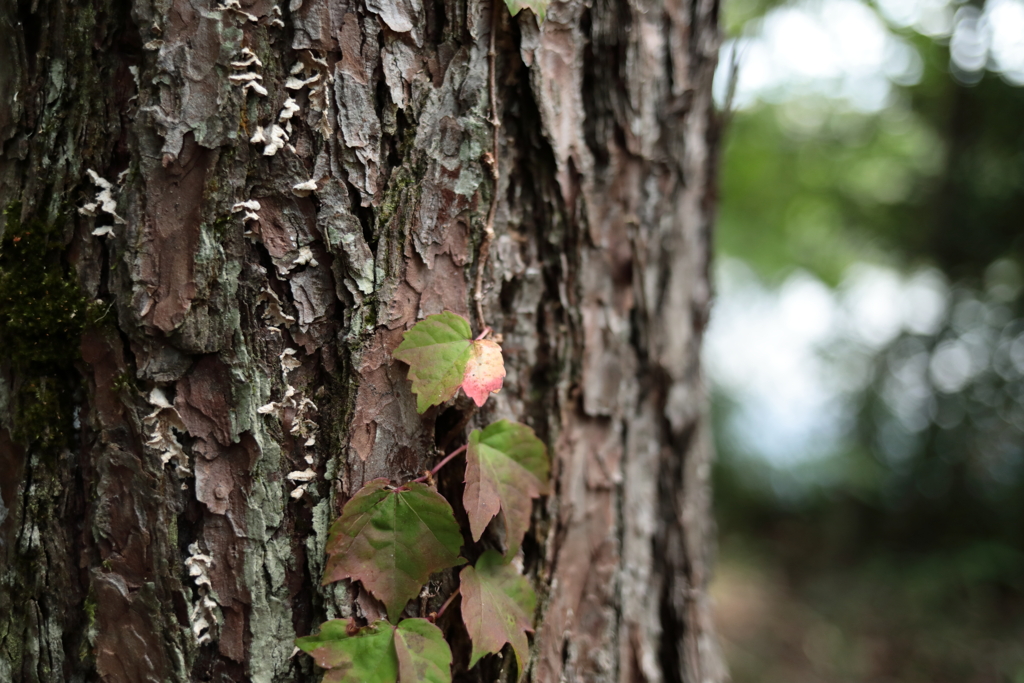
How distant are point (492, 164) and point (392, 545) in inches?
25.2

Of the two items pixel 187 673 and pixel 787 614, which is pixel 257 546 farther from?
pixel 787 614

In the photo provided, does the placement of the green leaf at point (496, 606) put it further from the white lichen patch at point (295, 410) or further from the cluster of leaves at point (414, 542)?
the white lichen patch at point (295, 410)

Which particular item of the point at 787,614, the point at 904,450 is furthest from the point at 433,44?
the point at 904,450

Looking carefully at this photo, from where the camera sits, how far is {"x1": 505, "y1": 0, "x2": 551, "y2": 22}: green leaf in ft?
3.09

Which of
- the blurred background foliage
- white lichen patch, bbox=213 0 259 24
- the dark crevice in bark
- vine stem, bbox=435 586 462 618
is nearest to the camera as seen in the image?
white lichen patch, bbox=213 0 259 24

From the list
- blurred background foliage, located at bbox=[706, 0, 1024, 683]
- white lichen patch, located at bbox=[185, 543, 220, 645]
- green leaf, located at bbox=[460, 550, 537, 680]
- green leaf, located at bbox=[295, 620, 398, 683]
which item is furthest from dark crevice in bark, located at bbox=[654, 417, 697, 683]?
blurred background foliage, located at bbox=[706, 0, 1024, 683]

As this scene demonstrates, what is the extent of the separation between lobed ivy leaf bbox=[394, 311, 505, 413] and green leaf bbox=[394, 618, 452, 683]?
341mm

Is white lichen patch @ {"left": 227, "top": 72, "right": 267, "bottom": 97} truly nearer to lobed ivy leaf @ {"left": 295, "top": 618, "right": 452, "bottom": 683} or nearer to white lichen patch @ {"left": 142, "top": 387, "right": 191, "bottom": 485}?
white lichen patch @ {"left": 142, "top": 387, "right": 191, "bottom": 485}

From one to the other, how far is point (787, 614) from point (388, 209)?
553 cm

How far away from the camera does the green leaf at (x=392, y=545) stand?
2.92 ft

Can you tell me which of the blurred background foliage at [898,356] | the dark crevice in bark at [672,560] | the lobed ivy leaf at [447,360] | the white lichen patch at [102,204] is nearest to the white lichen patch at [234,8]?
the white lichen patch at [102,204]

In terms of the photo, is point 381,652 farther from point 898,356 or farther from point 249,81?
point 898,356

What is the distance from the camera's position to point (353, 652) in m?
0.88

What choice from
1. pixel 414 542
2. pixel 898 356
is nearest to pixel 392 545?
pixel 414 542
